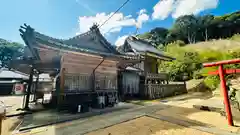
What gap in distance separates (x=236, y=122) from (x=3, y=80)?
86.1 feet

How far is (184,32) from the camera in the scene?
38.4 meters

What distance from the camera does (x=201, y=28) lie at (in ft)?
121

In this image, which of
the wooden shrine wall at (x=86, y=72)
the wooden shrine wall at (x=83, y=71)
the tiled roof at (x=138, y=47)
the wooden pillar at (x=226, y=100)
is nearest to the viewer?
the wooden pillar at (x=226, y=100)

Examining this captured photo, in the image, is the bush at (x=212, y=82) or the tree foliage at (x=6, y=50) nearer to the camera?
the bush at (x=212, y=82)

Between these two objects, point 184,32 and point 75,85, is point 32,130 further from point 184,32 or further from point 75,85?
point 184,32

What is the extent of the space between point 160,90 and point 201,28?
3280cm

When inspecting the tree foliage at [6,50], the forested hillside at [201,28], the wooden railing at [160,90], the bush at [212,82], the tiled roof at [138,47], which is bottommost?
the wooden railing at [160,90]

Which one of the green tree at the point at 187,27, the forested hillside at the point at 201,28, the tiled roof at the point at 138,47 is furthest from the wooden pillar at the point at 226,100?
the green tree at the point at 187,27

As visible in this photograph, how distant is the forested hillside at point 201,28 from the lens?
3453 centimetres

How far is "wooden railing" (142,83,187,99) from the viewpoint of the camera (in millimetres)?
12555

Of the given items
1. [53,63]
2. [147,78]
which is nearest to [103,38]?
[53,63]

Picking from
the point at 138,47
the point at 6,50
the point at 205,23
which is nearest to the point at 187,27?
the point at 205,23

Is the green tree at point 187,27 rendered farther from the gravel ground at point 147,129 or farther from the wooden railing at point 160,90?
the gravel ground at point 147,129

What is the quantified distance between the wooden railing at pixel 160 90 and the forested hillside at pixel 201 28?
24842 millimetres
